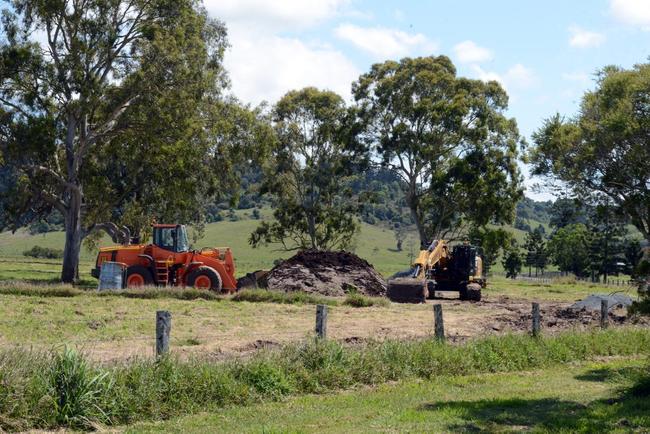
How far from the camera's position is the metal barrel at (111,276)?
32.4 m

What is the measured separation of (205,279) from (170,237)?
7.73 feet

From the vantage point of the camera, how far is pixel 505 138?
5909 centimetres

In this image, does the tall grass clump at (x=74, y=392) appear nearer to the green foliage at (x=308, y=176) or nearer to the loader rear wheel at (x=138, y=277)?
the loader rear wheel at (x=138, y=277)

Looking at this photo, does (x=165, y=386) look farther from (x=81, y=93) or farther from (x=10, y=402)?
(x=81, y=93)

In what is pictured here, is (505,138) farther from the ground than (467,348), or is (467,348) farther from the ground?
(505,138)

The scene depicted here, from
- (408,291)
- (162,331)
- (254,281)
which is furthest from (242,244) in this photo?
(162,331)

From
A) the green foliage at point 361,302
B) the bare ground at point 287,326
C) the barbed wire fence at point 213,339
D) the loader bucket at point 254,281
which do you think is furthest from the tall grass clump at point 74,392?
the loader bucket at point 254,281

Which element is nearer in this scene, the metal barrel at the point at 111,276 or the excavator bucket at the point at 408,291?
the metal barrel at the point at 111,276

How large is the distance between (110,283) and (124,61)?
15.4 metres

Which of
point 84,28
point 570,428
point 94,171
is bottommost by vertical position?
point 570,428

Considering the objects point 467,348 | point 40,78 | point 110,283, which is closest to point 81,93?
point 40,78

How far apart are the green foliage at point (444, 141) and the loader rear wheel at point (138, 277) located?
1086 inches

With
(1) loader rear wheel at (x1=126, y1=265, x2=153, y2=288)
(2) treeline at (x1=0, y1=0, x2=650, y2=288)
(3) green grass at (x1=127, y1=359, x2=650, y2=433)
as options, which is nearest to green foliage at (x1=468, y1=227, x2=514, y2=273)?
(2) treeline at (x1=0, y1=0, x2=650, y2=288)

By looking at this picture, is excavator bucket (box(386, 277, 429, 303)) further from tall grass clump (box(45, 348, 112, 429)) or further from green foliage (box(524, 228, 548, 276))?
green foliage (box(524, 228, 548, 276))
